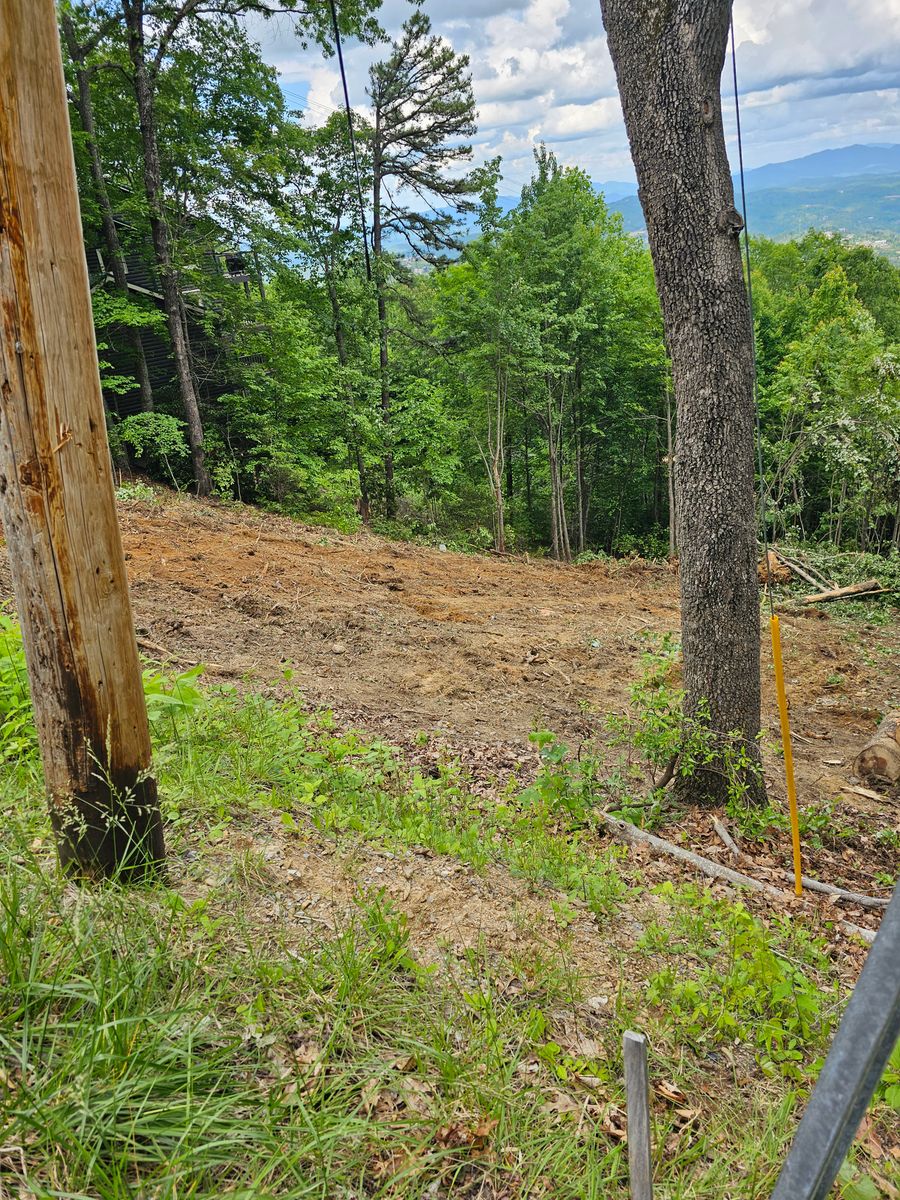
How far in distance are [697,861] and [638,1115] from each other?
104 inches

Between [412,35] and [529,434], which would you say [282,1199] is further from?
[529,434]

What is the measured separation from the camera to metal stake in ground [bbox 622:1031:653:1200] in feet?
3.99

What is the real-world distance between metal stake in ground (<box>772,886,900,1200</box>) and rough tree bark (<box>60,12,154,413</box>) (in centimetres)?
1629

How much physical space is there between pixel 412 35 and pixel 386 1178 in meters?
19.4

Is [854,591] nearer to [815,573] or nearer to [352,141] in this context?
[815,573]

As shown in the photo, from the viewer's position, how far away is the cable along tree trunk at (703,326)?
137 inches

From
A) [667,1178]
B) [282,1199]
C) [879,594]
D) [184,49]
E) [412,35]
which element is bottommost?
[879,594]

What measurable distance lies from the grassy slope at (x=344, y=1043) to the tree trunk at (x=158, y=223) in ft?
40.2

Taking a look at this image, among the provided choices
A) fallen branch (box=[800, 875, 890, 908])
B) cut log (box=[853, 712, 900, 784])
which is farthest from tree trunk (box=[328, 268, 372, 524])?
fallen branch (box=[800, 875, 890, 908])

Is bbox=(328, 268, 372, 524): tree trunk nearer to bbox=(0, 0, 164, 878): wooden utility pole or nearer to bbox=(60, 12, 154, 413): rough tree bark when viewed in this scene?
bbox=(60, 12, 154, 413): rough tree bark

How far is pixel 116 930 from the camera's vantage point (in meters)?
1.87

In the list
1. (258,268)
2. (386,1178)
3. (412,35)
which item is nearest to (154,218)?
(258,268)

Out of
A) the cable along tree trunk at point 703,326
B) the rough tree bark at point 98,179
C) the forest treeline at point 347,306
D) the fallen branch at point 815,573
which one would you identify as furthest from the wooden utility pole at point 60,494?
the rough tree bark at point 98,179

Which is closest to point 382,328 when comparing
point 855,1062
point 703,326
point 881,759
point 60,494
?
point 703,326
